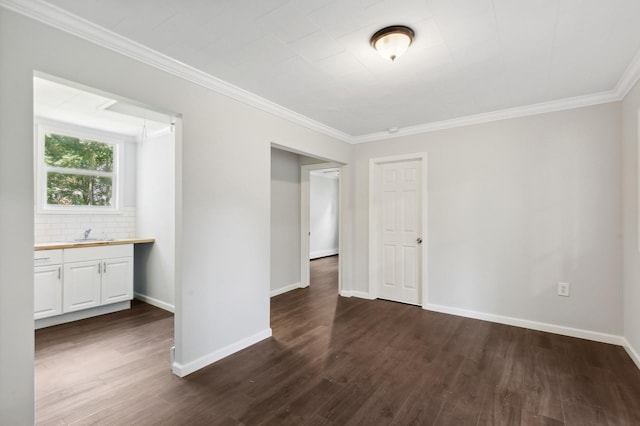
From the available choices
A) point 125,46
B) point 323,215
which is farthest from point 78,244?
point 323,215

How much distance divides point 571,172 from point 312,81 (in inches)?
116

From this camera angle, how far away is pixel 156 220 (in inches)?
172

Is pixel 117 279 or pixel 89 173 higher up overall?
pixel 89 173

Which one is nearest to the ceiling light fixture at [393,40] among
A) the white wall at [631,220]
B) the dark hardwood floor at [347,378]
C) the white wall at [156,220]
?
the white wall at [631,220]

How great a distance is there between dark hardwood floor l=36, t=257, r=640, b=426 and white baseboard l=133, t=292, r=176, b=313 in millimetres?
500

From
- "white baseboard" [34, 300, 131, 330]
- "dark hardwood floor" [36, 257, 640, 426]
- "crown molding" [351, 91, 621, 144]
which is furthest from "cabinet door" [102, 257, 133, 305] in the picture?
"crown molding" [351, 91, 621, 144]

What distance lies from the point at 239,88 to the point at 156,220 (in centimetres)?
257

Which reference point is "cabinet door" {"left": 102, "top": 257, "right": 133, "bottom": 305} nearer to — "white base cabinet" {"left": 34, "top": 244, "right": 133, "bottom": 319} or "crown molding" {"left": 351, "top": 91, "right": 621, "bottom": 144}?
"white base cabinet" {"left": 34, "top": 244, "right": 133, "bottom": 319}

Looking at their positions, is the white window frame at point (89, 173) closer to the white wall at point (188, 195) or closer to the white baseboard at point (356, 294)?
the white wall at point (188, 195)

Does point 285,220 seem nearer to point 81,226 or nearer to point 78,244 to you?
point 78,244

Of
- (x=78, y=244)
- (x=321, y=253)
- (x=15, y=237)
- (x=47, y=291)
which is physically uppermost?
(x=15, y=237)

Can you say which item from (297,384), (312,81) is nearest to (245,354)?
(297,384)

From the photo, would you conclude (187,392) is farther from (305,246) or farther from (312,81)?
(305,246)

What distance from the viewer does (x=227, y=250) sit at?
2.82 m
